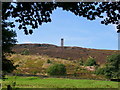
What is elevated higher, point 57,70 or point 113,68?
point 113,68

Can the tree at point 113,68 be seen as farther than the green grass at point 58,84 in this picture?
Yes

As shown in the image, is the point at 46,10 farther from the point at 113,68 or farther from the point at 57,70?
the point at 57,70

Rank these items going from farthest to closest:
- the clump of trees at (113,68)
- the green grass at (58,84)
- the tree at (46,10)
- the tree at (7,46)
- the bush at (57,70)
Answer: the bush at (57,70) < the clump of trees at (113,68) < the green grass at (58,84) < the tree at (7,46) < the tree at (46,10)

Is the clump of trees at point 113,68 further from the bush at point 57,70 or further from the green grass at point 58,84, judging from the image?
the green grass at point 58,84

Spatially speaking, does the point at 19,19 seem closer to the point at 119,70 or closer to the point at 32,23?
the point at 32,23

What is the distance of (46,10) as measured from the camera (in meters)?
7.75

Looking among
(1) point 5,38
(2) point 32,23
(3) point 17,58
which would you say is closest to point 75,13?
(2) point 32,23

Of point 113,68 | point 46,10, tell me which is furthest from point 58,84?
point 46,10

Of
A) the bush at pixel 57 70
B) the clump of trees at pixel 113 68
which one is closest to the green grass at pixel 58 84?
the clump of trees at pixel 113 68

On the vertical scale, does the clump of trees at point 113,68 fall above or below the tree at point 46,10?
below

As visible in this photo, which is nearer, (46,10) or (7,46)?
(46,10)

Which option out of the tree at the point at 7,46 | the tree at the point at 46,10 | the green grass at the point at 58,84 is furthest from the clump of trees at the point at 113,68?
the tree at the point at 46,10

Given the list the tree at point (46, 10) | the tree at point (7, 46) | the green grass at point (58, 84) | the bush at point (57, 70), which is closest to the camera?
the tree at point (46, 10)

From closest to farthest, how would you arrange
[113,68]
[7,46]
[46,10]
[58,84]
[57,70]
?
[46,10], [7,46], [58,84], [113,68], [57,70]
